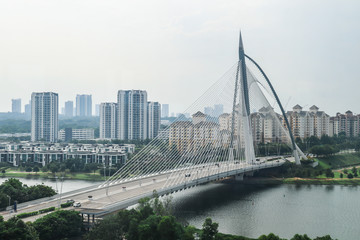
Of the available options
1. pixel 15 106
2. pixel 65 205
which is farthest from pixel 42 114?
pixel 15 106

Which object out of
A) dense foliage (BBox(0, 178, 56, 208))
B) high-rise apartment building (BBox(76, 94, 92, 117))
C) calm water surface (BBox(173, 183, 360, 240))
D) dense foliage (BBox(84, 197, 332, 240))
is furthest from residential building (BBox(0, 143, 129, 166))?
high-rise apartment building (BBox(76, 94, 92, 117))

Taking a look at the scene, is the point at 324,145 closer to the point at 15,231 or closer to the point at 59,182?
the point at 59,182

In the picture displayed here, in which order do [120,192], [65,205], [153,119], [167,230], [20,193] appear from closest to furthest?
[167,230], [65,205], [20,193], [120,192], [153,119]

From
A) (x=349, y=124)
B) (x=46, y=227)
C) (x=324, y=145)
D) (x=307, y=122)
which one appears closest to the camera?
(x=46, y=227)

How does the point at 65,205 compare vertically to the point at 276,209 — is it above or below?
above

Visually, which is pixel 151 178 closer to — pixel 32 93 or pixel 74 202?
pixel 74 202

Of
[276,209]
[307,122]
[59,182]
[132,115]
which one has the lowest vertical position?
[276,209]

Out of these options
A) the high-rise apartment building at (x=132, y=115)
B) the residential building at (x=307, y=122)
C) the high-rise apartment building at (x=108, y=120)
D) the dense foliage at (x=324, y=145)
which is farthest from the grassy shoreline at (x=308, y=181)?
the high-rise apartment building at (x=108, y=120)

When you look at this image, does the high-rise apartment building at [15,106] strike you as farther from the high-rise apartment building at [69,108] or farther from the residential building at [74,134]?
the residential building at [74,134]
